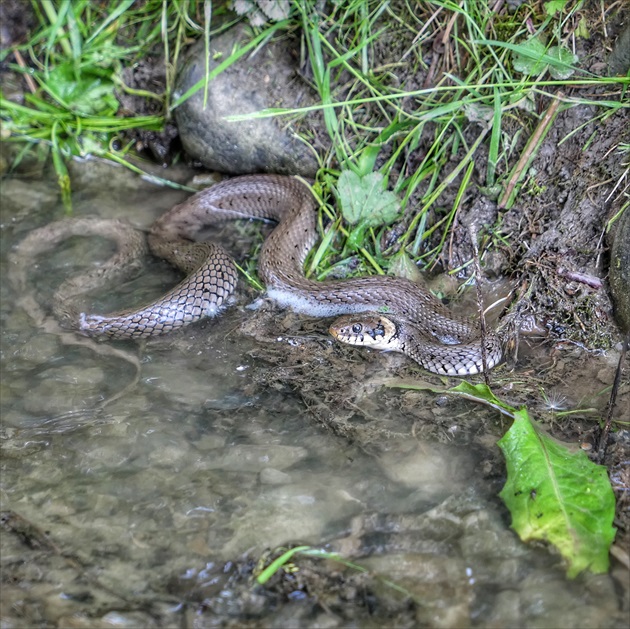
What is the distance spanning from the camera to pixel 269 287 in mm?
5918

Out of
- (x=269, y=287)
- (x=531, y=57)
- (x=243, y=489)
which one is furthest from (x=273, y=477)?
(x=531, y=57)

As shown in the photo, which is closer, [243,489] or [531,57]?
[243,489]

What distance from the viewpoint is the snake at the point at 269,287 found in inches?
214

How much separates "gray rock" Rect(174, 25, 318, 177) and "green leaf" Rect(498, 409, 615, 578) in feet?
12.0

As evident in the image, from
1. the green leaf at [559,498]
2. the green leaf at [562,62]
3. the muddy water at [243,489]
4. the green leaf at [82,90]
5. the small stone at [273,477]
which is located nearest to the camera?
the muddy water at [243,489]

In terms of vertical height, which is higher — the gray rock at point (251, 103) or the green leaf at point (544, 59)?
the green leaf at point (544, 59)

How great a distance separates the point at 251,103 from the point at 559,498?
4.70 m

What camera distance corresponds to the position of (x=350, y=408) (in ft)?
15.5

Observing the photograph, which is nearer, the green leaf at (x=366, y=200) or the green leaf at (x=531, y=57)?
the green leaf at (x=531, y=57)

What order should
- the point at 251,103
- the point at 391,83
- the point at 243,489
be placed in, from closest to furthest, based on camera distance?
1. the point at 243,489
2. the point at 391,83
3. the point at 251,103

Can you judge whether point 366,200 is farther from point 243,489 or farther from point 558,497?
point 558,497

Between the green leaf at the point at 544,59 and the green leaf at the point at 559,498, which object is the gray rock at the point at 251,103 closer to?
the green leaf at the point at 544,59

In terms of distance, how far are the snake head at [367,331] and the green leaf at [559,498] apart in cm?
160

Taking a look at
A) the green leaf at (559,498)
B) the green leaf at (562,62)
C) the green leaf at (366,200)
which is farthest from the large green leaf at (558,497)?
the green leaf at (562,62)
